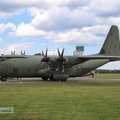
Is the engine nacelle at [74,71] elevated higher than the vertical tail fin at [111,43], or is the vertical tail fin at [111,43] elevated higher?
the vertical tail fin at [111,43]

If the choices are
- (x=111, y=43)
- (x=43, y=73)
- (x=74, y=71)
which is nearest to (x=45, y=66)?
(x=43, y=73)

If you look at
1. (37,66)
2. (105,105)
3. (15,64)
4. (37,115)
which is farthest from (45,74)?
(37,115)

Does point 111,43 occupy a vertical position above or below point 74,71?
above

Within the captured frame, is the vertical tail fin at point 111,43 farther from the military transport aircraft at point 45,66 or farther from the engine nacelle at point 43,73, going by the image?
the engine nacelle at point 43,73

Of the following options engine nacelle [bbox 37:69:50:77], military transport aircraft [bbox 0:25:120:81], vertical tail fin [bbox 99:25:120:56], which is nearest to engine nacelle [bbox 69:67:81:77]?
military transport aircraft [bbox 0:25:120:81]

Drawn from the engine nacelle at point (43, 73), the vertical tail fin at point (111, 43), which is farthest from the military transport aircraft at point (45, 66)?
the vertical tail fin at point (111, 43)

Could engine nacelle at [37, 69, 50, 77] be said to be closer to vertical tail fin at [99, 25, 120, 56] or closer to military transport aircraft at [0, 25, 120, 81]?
military transport aircraft at [0, 25, 120, 81]

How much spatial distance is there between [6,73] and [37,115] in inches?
1129

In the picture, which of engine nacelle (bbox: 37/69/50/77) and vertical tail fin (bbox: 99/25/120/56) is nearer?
engine nacelle (bbox: 37/69/50/77)

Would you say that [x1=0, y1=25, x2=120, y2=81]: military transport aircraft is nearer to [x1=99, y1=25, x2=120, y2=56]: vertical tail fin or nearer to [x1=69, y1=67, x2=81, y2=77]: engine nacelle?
[x1=69, y1=67, x2=81, y2=77]: engine nacelle

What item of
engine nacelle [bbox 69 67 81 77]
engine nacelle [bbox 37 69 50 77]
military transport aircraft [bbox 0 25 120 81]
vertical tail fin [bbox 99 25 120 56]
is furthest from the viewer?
vertical tail fin [bbox 99 25 120 56]

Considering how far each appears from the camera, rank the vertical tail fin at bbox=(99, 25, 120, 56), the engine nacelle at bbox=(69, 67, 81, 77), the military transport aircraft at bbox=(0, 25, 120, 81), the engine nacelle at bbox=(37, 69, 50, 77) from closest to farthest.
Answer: the military transport aircraft at bbox=(0, 25, 120, 81)
the engine nacelle at bbox=(37, 69, 50, 77)
the engine nacelle at bbox=(69, 67, 81, 77)
the vertical tail fin at bbox=(99, 25, 120, 56)

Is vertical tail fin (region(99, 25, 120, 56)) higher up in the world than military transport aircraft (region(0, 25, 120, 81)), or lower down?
higher up

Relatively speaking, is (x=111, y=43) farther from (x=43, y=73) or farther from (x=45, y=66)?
(x=43, y=73)
